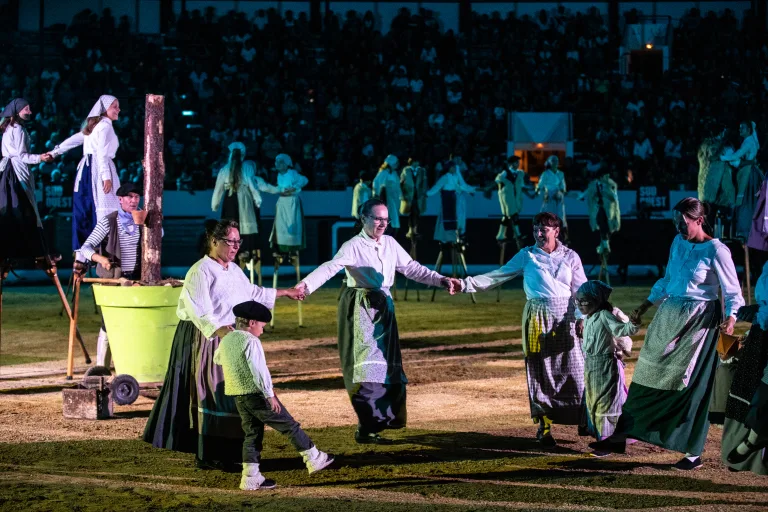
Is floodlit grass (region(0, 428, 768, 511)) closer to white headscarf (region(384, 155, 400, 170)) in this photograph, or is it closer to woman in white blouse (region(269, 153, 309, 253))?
woman in white blouse (region(269, 153, 309, 253))

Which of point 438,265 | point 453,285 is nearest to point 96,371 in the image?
point 453,285

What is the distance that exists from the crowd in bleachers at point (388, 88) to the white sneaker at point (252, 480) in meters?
18.0

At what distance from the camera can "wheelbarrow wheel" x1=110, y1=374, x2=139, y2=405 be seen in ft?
32.6

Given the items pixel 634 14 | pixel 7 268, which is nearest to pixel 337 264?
pixel 7 268

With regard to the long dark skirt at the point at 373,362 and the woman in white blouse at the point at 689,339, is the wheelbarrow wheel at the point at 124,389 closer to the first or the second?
the long dark skirt at the point at 373,362

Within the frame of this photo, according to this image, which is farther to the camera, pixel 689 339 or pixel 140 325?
pixel 140 325

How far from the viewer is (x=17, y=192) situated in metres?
11.6

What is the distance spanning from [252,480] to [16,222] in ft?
17.8

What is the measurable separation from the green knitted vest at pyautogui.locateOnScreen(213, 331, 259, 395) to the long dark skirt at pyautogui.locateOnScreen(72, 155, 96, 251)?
4.70 m

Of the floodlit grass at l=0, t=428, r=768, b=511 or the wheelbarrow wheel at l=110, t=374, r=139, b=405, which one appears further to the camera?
the wheelbarrow wheel at l=110, t=374, r=139, b=405

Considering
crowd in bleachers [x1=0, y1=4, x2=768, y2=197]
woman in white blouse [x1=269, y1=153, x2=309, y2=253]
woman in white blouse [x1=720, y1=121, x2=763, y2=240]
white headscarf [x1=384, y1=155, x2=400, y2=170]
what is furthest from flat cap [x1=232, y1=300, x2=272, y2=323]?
crowd in bleachers [x1=0, y1=4, x2=768, y2=197]

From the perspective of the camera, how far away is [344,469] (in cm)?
789

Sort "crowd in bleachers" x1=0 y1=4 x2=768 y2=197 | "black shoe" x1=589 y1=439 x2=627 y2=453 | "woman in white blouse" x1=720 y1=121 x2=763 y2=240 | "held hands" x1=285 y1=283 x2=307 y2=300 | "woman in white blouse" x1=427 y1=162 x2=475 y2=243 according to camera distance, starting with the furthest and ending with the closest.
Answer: "crowd in bleachers" x1=0 y1=4 x2=768 y2=197, "woman in white blouse" x1=427 y1=162 x2=475 y2=243, "woman in white blouse" x1=720 y1=121 x2=763 y2=240, "held hands" x1=285 y1=283 x2=307 y2=300, "black shoe" x1=589 y1=439 x2=627 y2=453

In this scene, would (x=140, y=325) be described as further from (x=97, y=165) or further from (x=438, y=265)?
(x=438, y=265)
